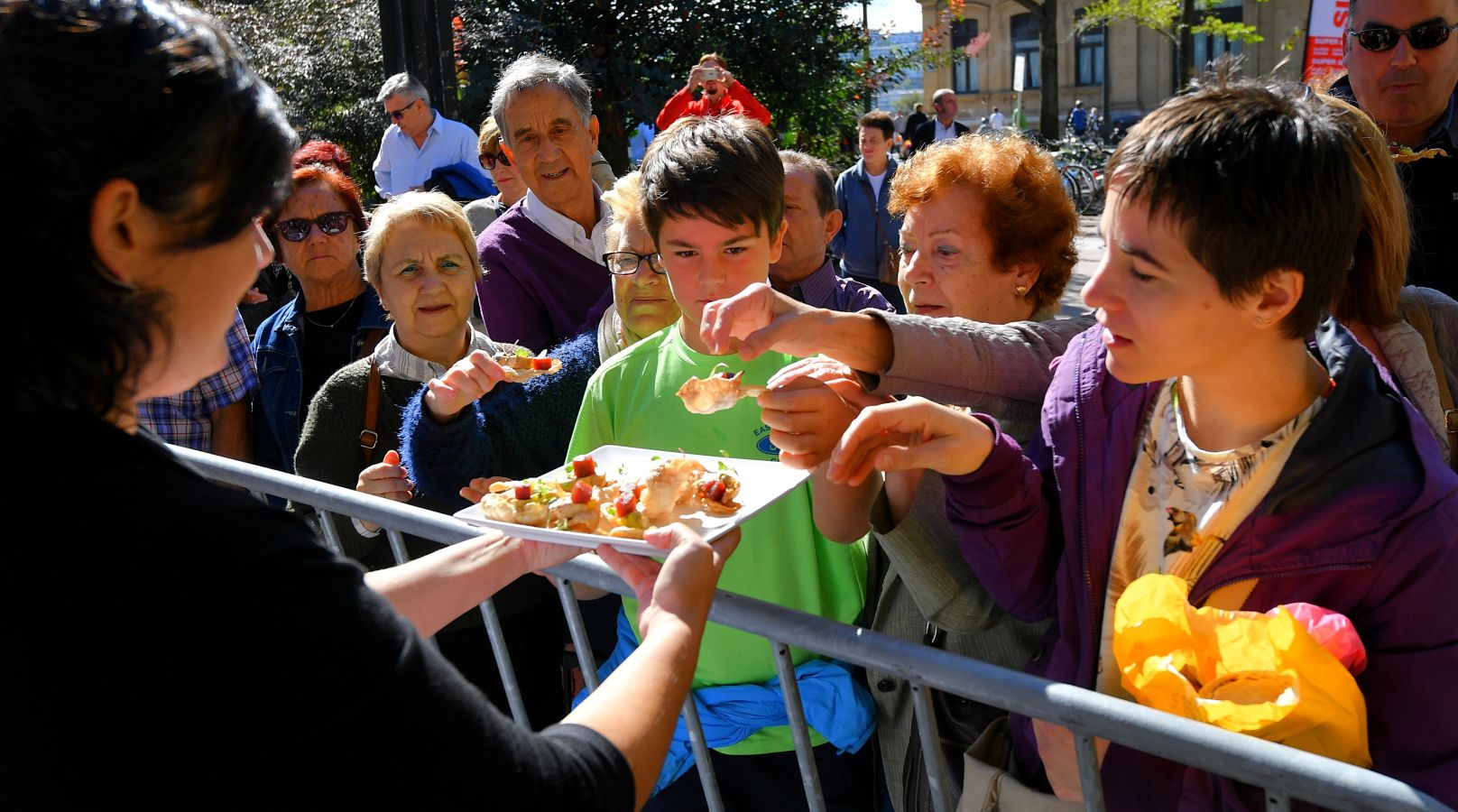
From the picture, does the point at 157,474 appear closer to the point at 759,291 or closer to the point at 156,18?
the point at 156,18

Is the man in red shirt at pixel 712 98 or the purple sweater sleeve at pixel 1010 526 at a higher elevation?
the man in red shirt at pixel 712 98

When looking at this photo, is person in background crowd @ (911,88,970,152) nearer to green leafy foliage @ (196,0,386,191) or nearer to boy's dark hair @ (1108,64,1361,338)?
green leafy foliage @ (196,0,386,191)

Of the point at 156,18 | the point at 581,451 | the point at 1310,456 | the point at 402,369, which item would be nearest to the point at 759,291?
the point at 581,451

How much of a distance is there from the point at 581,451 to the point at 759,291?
831mm

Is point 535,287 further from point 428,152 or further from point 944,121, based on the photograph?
point 944,121

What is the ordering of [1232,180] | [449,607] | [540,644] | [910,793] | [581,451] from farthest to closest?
1. [540,644]
2. [581,451]
3. [910,793]
4. [449,607]
5. [1232,180]

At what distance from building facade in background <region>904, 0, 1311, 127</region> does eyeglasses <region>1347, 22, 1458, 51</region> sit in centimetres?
3704

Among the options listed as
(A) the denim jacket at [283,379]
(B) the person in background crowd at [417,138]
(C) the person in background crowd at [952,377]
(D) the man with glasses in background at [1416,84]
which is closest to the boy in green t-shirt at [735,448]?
(C) the person in background crowd at [952,377]

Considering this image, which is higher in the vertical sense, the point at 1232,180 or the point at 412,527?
the point at 1232,180

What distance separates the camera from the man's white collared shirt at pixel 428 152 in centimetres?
829

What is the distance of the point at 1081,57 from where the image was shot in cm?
4647

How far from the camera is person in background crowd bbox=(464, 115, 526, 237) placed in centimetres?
592

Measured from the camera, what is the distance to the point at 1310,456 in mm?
1758

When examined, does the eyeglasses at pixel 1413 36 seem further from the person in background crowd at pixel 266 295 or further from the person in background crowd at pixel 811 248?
the person in background crowd at pixel 266 295
